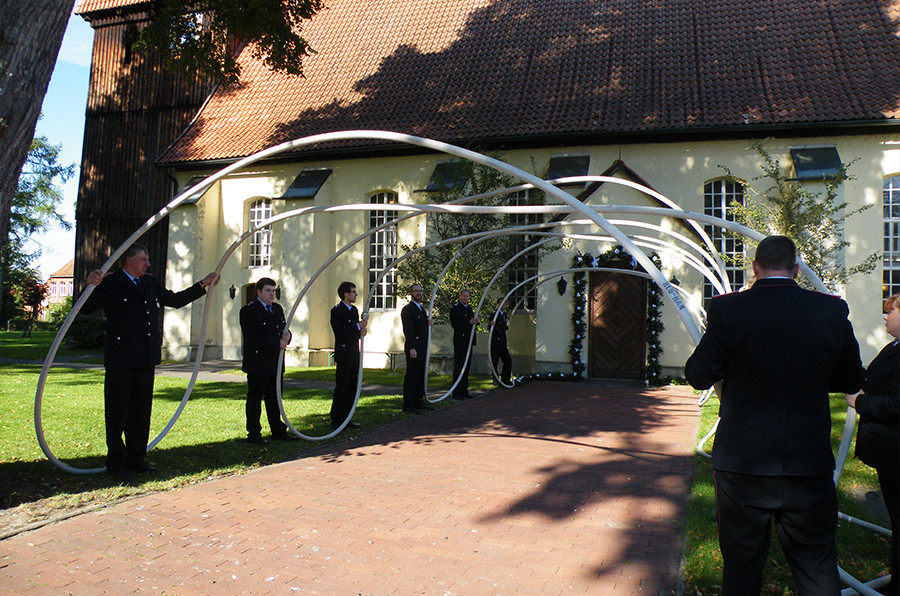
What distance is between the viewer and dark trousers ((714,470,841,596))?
9.57 feet

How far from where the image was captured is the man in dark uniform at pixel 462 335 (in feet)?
43.1

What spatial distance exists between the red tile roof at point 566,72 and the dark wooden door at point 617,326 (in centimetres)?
398

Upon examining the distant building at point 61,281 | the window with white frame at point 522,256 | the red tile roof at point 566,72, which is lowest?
the window with white frame at point 522,256

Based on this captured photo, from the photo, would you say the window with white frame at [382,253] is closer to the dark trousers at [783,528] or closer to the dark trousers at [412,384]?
the dark trousers at [412,384]

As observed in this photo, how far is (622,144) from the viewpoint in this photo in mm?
17641

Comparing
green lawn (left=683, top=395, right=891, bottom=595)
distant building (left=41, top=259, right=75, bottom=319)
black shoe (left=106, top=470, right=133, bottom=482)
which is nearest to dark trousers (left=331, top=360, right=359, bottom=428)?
black shoe (left=106, top=470, right=133, bottom=482)

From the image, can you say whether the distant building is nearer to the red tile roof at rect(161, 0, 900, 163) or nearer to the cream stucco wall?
the cream stucco wall

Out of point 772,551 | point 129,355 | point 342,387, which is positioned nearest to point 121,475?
point 129,355

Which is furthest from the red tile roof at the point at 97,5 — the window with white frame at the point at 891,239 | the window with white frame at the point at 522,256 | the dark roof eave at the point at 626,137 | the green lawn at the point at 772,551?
the green lawn at the point at 772,551

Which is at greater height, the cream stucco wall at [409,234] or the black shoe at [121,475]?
the cream stucco wall at [409,234]

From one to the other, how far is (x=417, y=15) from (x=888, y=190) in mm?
15670

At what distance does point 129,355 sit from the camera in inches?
246

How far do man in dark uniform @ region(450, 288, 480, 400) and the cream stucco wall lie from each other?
4.58 meters

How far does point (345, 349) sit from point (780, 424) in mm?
6944
